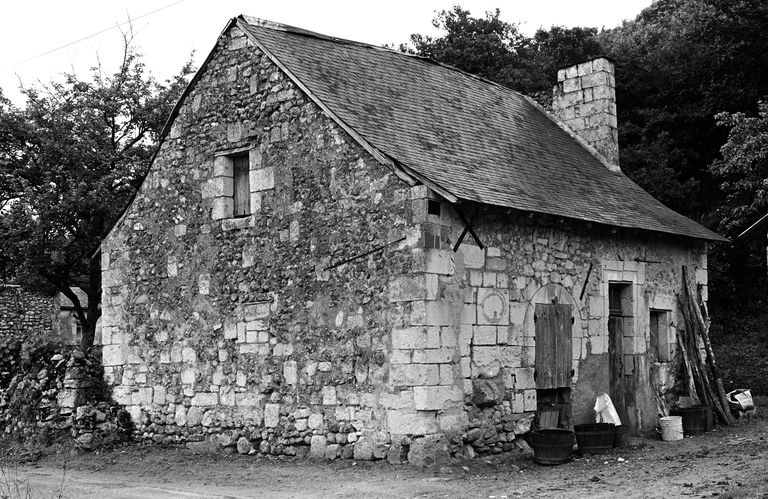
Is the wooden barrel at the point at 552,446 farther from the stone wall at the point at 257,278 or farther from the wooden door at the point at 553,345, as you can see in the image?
the stone wall at the point at 257,278

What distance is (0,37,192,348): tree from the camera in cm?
2127

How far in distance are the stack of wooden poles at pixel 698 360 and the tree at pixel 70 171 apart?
1183 cm

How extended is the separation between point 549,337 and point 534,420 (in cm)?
123

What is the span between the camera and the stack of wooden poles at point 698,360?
16.8m

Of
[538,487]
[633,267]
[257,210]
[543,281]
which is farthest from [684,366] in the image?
[257,210]

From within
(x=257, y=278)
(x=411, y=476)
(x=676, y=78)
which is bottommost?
(x=411, y=476)

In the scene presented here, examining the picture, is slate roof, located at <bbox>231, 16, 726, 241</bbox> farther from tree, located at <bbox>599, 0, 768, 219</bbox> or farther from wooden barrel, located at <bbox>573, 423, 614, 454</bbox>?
tree, located at <bbox>599, 0, 768, 219</bbox>

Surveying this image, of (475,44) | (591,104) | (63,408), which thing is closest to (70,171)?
(63,408)

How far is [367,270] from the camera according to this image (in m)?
12.5

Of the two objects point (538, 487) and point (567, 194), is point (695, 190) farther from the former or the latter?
point (538, 487)

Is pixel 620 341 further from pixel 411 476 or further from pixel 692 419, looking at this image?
pixel 411 476

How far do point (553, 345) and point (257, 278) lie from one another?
176 inches

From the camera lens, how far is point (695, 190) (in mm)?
27406

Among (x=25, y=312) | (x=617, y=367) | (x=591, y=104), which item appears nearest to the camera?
(x=617, y=367)
